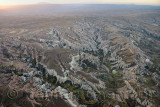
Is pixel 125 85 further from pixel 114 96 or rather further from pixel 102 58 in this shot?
pixel 102 58

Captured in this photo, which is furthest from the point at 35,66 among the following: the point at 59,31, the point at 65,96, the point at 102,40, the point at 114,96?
the point at 102,40

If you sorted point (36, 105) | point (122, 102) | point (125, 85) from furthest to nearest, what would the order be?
point (125, 85), point (122, 102), point (36, 105)

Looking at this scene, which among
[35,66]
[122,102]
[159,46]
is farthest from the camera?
[159,46]

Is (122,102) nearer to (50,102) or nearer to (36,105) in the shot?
(50,102)

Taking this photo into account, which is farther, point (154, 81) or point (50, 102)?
point (154, 81)

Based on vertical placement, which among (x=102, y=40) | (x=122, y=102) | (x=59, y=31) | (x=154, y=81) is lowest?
(x=122, y=102)

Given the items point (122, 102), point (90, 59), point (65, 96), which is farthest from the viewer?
point (90, 59)

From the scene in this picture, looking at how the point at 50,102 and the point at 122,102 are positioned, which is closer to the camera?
the point at 50,102

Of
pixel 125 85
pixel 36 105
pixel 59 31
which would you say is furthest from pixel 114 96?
pixel 59 31

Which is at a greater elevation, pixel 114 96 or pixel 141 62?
pixel 141 62
